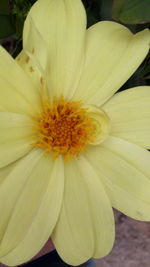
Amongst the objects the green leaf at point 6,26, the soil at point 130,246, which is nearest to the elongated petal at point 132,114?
the green leaf at point 6,26

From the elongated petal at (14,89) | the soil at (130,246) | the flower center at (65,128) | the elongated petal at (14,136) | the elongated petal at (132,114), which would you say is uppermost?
the elongated petal at (14,89)

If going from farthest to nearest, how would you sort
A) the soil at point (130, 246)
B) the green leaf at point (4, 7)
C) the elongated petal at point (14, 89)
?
the soil at point (130, 246) → the green leaf at point (4, 7) → the elongated petal at point (14, 89)

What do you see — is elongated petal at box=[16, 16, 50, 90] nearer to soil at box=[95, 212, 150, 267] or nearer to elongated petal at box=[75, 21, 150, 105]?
elongated petal at box=[75, 21, 150, 105]

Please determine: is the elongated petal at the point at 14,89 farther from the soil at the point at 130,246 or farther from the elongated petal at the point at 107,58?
the soil at the point at 130,246

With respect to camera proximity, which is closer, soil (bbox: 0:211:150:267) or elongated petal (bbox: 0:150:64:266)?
elongated petal (bbox: 0:150:64:266)

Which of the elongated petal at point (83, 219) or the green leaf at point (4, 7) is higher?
the green leaf at point (4, 7)

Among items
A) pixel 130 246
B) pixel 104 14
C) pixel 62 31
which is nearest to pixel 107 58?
pixel 62 31

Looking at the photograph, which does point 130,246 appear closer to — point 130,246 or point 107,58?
point 130,246

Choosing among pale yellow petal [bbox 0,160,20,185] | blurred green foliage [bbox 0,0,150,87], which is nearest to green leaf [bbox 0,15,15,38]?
blurred green foliage [bbox 0,0,150,87]
